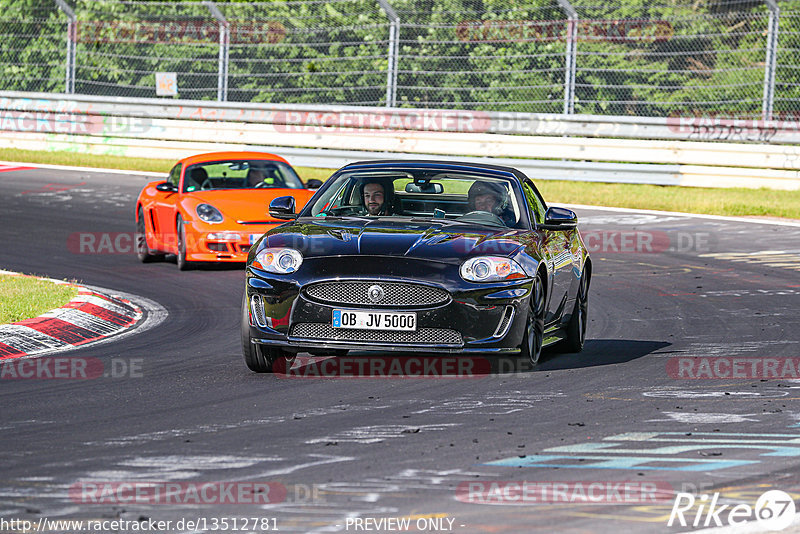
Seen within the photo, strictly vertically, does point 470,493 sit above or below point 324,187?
below

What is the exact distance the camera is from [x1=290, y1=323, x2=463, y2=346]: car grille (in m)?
8.34

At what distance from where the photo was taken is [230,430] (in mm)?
6789

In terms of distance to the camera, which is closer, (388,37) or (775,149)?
(775,149)

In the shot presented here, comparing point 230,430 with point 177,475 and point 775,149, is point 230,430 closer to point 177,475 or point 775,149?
point 177,475

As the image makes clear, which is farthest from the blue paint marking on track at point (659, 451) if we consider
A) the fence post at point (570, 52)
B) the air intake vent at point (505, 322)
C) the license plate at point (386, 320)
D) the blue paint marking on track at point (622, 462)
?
the fence post at point (570, 52)

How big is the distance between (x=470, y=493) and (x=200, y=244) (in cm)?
1001

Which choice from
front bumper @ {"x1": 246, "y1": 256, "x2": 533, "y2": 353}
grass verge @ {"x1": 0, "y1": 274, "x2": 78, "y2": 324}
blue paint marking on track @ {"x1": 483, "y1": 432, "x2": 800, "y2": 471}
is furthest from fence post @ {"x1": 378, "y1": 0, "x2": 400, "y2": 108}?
blue paint marking on track @ {"x1": 483, "y1": 432, "x2": 800, "y2": 471}

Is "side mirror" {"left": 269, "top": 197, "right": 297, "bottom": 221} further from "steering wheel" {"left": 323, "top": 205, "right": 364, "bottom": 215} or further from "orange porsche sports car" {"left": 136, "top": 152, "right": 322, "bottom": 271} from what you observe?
"orange porsche sports car" {"left": 136, "top": 152, "right": 322, "bottom": 271}

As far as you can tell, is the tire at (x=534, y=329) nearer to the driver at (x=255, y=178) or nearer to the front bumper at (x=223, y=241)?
the front bumper at (x=223, y=241)

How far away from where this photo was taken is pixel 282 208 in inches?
389

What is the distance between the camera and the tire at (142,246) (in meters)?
16.2

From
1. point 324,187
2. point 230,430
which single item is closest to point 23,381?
point 230,430

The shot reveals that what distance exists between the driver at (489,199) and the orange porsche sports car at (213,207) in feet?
17.5

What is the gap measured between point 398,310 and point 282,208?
6.18ft
